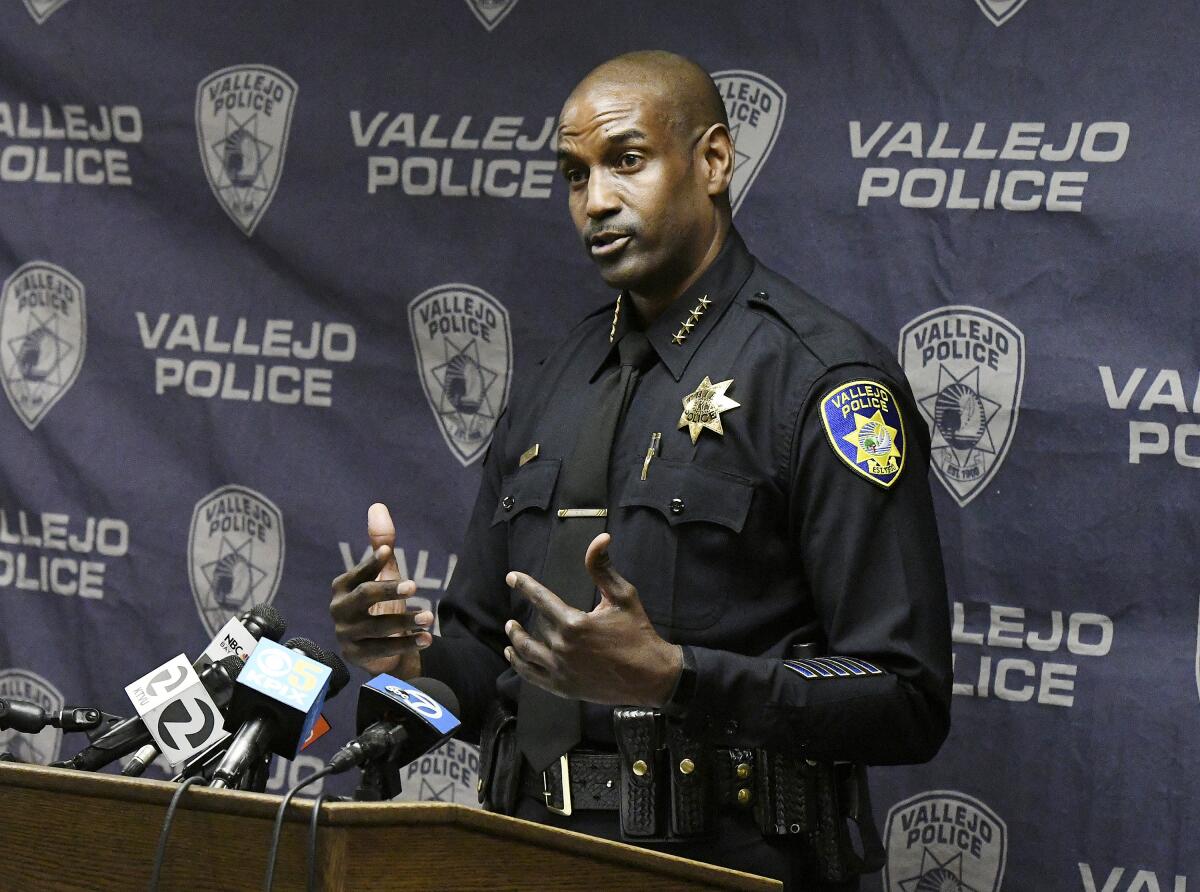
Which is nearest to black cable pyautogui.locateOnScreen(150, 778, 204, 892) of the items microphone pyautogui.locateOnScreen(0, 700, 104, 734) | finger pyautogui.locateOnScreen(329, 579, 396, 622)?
microphone pyautogui.locateOnScreen(0, 700, 104, 734)

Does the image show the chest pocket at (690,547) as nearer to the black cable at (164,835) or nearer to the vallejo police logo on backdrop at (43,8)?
the black cable at (164,835)

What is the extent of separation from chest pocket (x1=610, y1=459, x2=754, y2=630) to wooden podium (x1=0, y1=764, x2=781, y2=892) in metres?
0.67

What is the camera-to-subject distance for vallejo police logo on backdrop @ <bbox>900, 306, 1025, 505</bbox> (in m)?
2.86

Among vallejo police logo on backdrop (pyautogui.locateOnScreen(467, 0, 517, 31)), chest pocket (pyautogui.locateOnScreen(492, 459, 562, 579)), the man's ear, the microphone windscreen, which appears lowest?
the microphone windscreen

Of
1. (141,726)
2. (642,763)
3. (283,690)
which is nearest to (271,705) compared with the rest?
(283,690)

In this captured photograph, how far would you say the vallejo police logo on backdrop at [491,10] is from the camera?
10.7 feet

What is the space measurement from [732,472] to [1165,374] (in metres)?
0.93

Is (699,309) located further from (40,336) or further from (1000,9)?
(40,336)

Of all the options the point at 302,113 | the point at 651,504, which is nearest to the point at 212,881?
the point at 651,504

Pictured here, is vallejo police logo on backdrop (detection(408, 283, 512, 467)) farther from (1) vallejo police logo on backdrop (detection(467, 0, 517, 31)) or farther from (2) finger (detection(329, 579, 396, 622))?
(2) finger (detection(329, 579, 396, 622))

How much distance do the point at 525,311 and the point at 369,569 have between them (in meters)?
1.17

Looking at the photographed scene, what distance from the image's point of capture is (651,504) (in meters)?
2.30

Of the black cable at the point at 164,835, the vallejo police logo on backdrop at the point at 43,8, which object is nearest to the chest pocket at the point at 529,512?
the black cable at the point at 164,835

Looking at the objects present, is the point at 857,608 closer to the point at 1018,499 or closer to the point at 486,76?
the point at 1018,499
